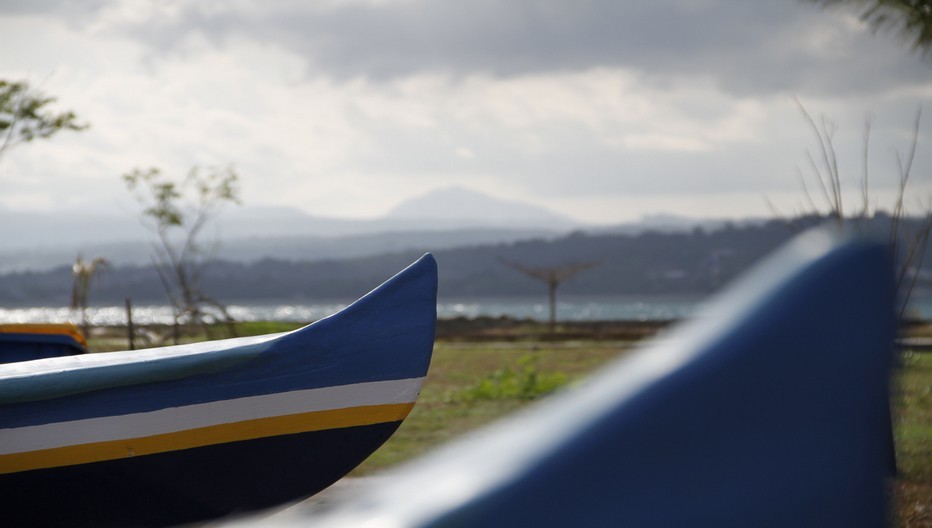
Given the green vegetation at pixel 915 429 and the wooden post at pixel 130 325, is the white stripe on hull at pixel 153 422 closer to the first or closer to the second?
the green vegetation at pixel 915 429

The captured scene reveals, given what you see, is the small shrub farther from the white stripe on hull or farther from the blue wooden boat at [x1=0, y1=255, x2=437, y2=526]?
the white stripe on hull

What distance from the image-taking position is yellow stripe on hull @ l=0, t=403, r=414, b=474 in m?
4.24

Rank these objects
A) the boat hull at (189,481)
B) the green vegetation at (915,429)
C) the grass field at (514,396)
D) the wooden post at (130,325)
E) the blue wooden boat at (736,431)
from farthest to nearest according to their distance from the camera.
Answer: the wooden post at (130,325)
the green vegetation at (915,429)
the grass field at (514,396)
the boat hull at (189,481)
the blue wooden boat at (736,431)

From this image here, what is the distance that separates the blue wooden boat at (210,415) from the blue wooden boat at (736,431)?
2.95 meters

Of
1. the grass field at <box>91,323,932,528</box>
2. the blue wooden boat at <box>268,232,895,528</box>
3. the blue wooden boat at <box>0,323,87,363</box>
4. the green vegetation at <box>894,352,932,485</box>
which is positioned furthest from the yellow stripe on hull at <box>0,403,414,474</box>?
the blue wooden boat at <box>268,232,895,528</box>

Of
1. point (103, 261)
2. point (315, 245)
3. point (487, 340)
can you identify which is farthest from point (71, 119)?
point (315, 245)

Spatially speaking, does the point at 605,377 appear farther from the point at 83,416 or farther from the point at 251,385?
the point at 83,416

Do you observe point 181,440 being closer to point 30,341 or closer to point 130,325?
point 30,341

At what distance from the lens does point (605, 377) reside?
55.6 inches

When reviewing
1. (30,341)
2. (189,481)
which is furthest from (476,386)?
(189,481)

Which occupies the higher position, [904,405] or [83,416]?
[83,416]

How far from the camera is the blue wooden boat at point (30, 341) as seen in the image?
616 cm

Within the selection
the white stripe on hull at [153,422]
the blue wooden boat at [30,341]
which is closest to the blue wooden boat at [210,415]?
the white stripe on hull at [153,422]

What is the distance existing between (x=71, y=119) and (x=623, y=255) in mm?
72475
